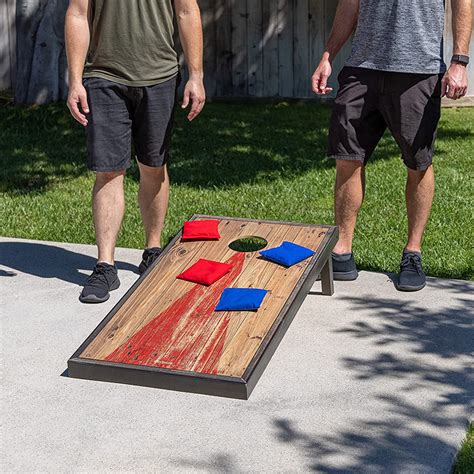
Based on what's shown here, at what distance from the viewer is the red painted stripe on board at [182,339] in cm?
416

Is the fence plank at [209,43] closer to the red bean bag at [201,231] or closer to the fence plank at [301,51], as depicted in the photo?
the fence plank at [301,51]

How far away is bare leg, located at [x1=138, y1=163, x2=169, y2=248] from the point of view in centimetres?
550

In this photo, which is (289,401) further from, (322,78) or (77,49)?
(77,49)

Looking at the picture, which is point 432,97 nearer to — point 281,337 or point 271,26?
point 281,337

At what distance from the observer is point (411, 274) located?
539cm

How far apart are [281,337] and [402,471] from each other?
985mm

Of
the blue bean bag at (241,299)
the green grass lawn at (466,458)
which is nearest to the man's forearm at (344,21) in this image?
the blue bean bag at (241,299)

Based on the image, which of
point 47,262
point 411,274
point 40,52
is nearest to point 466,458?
point 411,274

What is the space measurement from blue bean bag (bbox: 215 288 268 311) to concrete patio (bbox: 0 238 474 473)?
255 mm

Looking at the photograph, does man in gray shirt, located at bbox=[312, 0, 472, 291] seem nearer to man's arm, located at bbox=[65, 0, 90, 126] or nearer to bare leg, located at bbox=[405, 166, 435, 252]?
bare leg, located at bbox=[405, 166, 435, 252]

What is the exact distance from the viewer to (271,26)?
12305 millimetres

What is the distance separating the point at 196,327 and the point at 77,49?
63.1 inches

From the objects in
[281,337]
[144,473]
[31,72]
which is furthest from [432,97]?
[31,72]

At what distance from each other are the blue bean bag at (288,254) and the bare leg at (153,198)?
31.1 inches
